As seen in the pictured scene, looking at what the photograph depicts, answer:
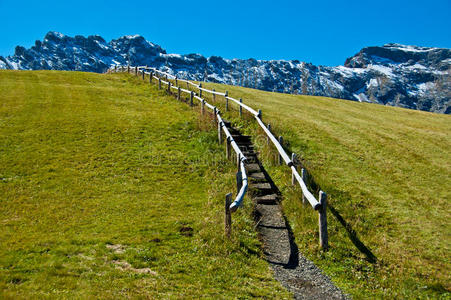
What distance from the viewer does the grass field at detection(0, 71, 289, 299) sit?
24.7 feet

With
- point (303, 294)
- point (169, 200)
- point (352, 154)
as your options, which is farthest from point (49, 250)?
point (352, 154)

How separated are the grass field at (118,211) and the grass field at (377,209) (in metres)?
2.17

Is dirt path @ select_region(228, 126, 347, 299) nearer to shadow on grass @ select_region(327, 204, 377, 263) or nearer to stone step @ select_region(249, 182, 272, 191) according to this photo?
stone step @ select_region(249, 182, 272, 191)

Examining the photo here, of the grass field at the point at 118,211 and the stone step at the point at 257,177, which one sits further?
the stone step at the point at 257,177

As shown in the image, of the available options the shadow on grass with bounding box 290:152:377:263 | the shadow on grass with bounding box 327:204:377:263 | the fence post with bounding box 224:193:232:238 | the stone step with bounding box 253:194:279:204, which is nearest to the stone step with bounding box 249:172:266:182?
the stone step with bounding box 253:194:279:204

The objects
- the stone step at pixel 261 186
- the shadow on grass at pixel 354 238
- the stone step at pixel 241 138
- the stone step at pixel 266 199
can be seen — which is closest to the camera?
the shadow on grass at pixel 354 238

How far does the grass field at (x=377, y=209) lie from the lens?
8562 millimetres

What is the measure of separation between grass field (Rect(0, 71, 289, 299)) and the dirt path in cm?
45

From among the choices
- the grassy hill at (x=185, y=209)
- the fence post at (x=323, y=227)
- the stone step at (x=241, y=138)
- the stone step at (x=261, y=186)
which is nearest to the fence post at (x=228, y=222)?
the grassy hill at (x=185, y=209)

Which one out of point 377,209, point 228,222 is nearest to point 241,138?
point 377,209

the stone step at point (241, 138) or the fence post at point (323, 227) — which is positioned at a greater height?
the stone step at point (241, 138)

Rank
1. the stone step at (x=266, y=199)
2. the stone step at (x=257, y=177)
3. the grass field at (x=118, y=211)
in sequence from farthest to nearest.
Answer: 1. the stone step at (x=257, y=177)
2. the stone step at (x=266, y=199)
3. the grass field at (x=118, y=211)

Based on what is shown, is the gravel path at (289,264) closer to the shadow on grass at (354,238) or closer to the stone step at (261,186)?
the stone step at (261,186)

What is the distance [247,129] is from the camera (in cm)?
2056
